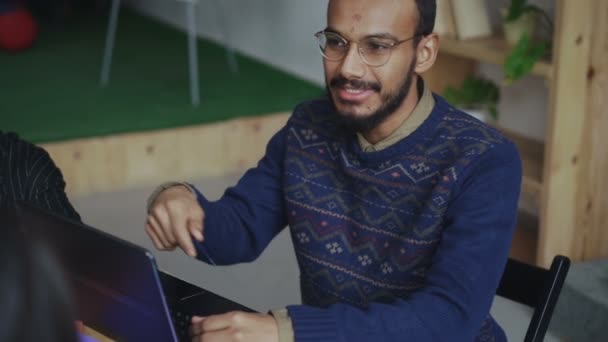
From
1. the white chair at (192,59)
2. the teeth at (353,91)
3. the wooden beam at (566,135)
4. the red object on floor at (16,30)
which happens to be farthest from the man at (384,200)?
the red object on floor at (16,30)

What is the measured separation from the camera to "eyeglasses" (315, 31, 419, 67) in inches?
55.0

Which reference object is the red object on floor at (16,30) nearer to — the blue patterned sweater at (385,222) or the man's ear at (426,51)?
the blue patterned sweater at (385,222)

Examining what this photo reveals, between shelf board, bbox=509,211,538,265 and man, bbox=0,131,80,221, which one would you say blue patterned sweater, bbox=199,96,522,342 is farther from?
shelf board, bbox=509,211,538,265

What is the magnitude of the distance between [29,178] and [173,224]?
1.54ft

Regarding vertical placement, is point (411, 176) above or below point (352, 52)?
below

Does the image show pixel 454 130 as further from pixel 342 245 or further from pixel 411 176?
pixel 342 245

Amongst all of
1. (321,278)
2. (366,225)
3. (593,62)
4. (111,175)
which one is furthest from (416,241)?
(111,175)

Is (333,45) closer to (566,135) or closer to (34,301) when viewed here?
(34,301)

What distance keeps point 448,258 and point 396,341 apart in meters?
0.16

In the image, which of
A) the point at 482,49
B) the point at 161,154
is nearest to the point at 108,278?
the point at 482,49

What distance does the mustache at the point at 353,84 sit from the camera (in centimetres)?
141

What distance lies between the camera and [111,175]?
3686 millimetres

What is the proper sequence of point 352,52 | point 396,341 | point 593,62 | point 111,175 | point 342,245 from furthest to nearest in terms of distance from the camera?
point 111,175
point 593,62
point 342,245
point 352,52
point 396,341

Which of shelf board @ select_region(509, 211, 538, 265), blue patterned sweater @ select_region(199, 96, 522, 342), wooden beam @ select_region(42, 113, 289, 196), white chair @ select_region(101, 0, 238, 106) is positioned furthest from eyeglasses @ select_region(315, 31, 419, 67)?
white chair @ select_region(101, 0, 238, 106)
